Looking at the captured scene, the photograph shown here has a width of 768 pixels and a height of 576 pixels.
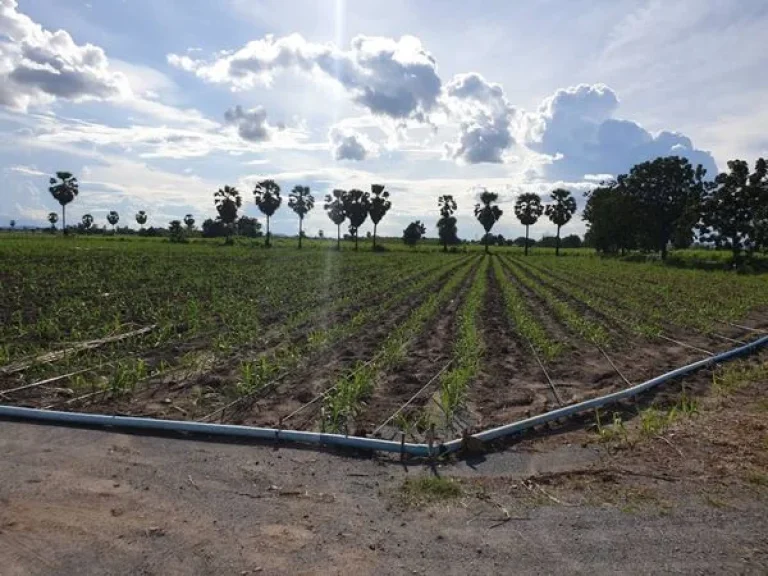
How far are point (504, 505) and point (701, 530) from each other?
56.5 inches

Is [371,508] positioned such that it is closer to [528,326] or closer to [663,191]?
[528,326]

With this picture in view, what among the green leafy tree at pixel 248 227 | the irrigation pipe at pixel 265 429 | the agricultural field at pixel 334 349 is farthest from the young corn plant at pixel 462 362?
the green leafy tree at pixel 248 227

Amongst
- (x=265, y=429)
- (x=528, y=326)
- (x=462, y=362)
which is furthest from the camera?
(x=528, y=326)

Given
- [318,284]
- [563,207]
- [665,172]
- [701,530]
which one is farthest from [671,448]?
[563,207]

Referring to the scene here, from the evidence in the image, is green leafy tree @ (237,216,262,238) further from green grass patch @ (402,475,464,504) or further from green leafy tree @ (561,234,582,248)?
green grass patch @ (402,475,464,504)

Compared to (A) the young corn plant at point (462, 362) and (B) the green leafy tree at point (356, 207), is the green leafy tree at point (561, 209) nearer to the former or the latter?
(B) the green leafy tree at point (356, 207)

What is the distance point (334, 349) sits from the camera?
11.2m

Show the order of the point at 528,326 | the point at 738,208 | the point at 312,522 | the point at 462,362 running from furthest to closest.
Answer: the point at 738,208, the point at 528,326, the point at 462,362, the point at 312,522

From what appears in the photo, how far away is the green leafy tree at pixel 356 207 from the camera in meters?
91.9

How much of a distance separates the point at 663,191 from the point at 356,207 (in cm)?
4550

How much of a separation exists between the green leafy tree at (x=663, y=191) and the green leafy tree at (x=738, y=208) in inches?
353

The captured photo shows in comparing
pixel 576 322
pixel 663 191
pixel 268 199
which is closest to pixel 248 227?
pixel 268 199

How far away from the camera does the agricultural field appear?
7461 mm

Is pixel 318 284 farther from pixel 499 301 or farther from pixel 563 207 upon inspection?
pixel 563 207
